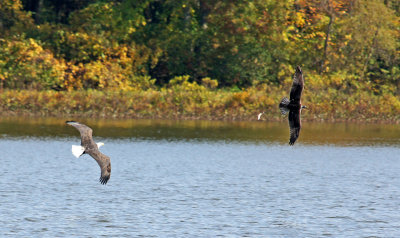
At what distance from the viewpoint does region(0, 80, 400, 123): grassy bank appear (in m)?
52.2

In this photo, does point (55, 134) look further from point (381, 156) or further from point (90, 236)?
point (90, 236)

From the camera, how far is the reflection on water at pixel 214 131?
43.3 metres

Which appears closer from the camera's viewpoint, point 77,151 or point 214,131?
point 77,151

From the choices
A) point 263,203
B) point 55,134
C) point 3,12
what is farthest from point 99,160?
point 3,12

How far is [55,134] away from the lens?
43469 millimetres

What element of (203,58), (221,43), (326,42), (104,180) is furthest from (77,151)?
(326,42)

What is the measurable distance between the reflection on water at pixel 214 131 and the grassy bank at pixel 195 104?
1687 millimetres

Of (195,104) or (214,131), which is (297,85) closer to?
(214,131)

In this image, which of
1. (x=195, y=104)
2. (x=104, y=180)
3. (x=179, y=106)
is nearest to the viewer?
(x=104, y=180)

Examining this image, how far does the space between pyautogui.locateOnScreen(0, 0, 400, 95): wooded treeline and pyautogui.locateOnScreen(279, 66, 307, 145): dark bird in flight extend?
120ft

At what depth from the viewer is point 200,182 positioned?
97.7ft

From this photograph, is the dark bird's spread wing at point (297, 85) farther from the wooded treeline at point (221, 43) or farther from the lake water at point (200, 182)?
the wooded treeline at point (221, 43)

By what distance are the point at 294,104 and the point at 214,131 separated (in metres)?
27.8

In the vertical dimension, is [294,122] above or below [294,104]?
below
